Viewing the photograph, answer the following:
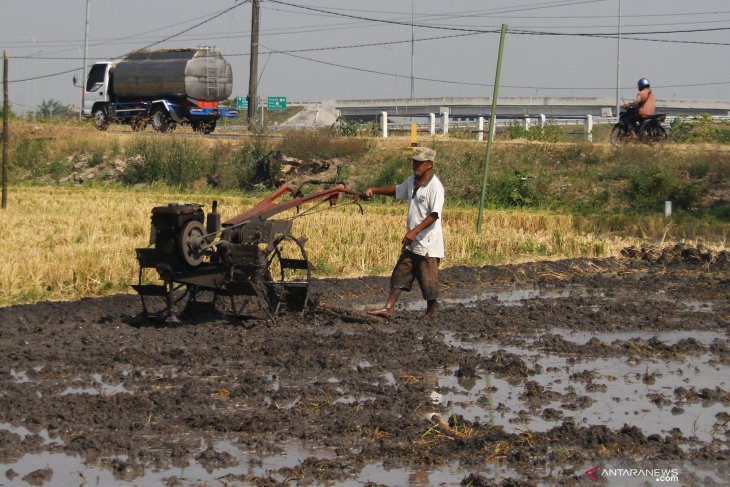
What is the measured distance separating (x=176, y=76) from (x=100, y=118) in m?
3.93

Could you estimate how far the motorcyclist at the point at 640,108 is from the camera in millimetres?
25703

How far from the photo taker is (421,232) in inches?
424

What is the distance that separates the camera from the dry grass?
12453mm

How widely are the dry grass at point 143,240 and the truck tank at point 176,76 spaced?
15674 mm

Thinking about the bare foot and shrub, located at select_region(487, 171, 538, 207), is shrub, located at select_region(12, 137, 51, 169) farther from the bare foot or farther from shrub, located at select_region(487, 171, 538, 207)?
the bare foot

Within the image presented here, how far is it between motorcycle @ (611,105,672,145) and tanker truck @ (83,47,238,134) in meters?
16.4

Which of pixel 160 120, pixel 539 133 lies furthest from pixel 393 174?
pixel 160 120

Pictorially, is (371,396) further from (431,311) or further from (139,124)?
(139,124)

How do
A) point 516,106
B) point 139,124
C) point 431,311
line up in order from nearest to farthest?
point 431,311, point 139,124, point 516,106

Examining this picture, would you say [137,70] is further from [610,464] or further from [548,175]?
[610,464]

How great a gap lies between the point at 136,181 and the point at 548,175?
431 inches

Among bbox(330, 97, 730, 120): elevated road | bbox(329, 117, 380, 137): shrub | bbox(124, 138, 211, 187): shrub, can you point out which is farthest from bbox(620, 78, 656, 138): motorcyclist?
bbox(330, 97, 730, 120): elevated road

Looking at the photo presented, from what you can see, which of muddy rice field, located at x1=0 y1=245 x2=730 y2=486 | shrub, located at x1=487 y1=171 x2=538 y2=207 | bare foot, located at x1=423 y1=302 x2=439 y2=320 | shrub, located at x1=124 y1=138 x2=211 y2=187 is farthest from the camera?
shrub, located at x1=124 y1=138 x2=211 y2=187

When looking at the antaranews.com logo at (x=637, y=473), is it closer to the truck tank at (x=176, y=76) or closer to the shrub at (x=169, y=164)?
the shrub at (x=169, y=164)
